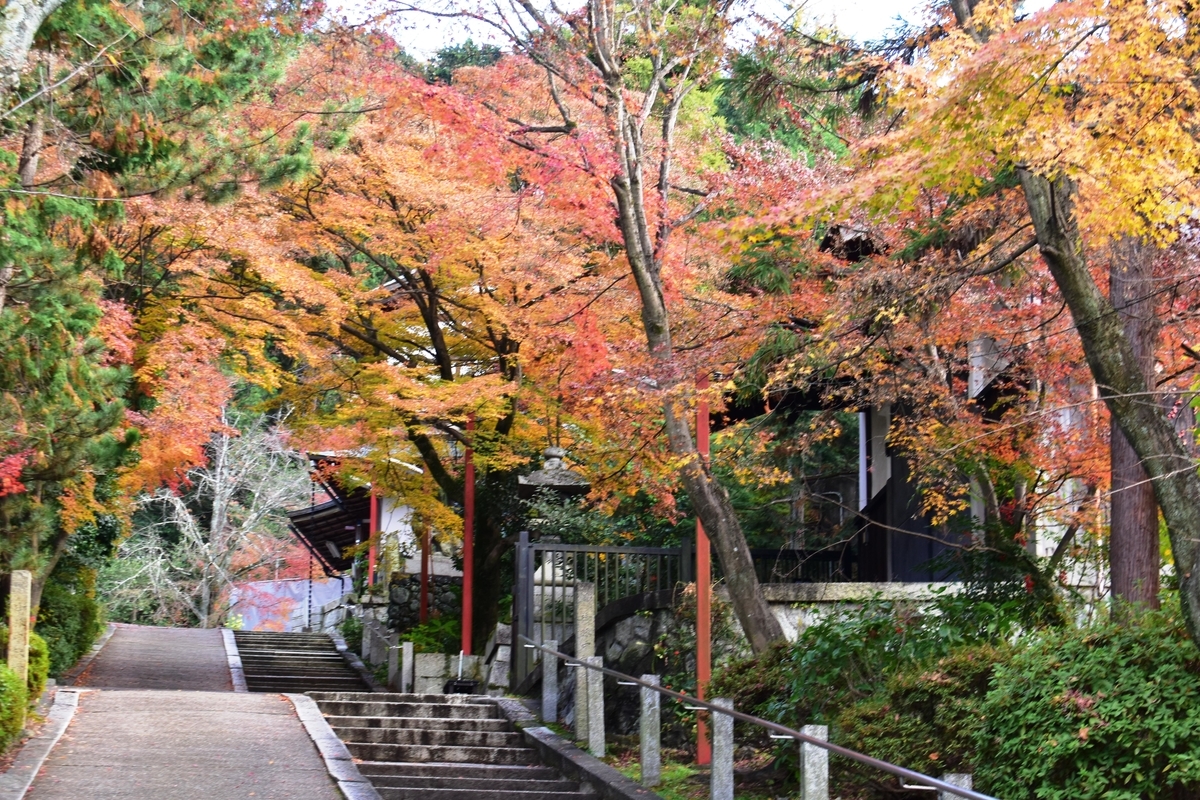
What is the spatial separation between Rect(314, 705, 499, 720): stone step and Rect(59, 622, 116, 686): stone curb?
24.7 ft

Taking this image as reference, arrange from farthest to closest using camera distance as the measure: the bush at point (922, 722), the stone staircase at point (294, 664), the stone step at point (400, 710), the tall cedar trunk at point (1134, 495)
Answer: the stone staircase at point (294, 664) → the stone step at point (400, 710) → the tall cedar trunk at point (1134, 495) → the bush at point (922, 722)

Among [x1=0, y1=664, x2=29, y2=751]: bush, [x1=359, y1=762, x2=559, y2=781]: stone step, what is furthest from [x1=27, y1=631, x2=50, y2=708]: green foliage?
[x1=359, y1=762, x2=559, y2=781]: stone step

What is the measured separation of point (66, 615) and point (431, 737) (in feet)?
34.3

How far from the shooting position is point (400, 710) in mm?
14109

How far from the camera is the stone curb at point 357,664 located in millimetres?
20750

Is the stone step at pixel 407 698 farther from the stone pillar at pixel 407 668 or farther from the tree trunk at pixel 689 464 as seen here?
the tree trunk at pixel 689 464

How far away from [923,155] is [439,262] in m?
11.1

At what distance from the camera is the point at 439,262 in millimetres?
17875

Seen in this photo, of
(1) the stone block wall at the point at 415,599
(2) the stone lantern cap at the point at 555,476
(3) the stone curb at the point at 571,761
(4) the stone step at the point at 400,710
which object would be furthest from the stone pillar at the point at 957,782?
(1) the stone block wall at the point at 415,599

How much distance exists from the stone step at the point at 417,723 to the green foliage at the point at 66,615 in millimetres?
7292

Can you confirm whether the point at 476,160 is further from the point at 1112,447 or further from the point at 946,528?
the point at 1112,447

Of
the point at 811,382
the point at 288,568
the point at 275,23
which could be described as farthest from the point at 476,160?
the point at 288,568

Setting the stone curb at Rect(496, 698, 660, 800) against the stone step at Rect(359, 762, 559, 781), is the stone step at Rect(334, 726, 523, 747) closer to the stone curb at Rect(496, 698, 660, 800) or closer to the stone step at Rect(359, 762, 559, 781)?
the stone curb at Rect(496, 698, 660, 800)

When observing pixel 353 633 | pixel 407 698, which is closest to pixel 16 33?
pixel 407 698
